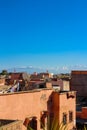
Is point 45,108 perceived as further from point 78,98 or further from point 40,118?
point 78,98

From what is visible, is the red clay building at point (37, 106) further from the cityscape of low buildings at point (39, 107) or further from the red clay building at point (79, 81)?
the red clay building at point (79, 81)

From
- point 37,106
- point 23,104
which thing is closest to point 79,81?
point 37,106

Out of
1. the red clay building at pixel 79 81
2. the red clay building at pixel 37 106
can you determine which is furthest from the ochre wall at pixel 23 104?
the red clay building at pixel 79 81

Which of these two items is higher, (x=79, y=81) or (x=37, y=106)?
(x=79, y=81)

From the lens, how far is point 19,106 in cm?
1912

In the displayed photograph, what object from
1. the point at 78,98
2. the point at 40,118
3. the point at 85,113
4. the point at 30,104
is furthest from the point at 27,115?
the point at 78,98

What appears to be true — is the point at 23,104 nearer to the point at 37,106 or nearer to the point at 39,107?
the point at 37,106

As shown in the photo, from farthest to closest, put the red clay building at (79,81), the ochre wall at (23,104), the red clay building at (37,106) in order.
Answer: the red clay building at (79,81), the red clay building at (37,106), the ochre wall at (23,104)

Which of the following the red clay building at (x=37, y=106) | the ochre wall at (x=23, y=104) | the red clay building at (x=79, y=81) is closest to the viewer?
the ochre wall at (x=23, y=104)

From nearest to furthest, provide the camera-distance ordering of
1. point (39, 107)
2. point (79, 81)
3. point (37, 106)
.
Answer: point (37, 106), point (39, 107), point (79, 81)

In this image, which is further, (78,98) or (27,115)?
(78,98)

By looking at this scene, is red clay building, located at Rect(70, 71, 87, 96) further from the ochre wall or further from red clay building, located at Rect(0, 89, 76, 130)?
the ochre wall

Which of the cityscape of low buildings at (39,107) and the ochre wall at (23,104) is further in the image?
the cityscape of low buildings at (39,107)

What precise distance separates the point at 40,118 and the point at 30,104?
6.73 feet
